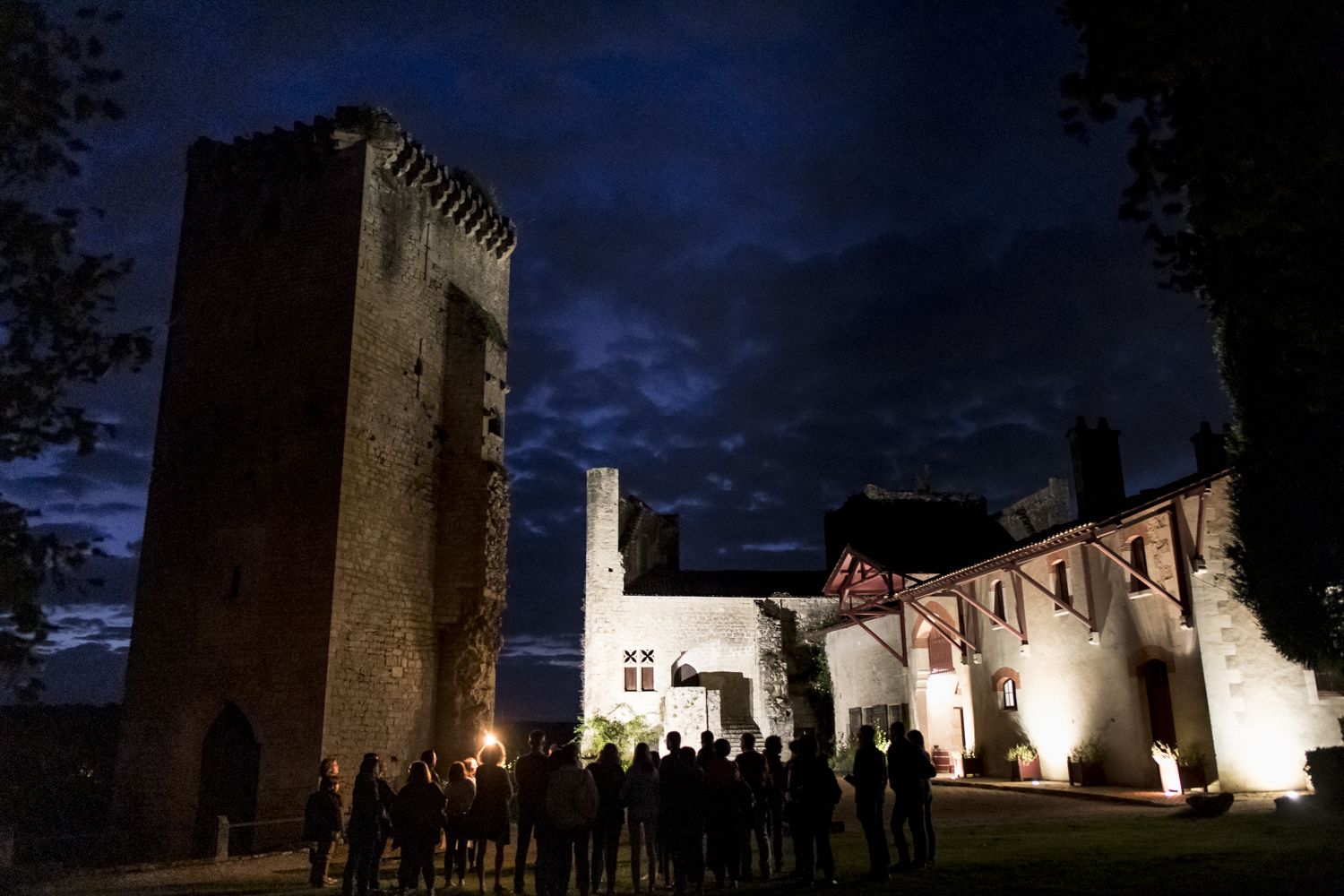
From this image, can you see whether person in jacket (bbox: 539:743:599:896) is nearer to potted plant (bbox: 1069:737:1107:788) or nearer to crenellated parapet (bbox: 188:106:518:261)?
potted plant (bbox: 1069:737:1107:788)

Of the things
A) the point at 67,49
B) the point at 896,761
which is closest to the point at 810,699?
the point at 896,761

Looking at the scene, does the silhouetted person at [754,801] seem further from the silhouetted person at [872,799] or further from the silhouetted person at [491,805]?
the silhouetted person at [491,805]

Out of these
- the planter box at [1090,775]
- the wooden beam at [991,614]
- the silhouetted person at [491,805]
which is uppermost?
the wooden beam at [991,614]

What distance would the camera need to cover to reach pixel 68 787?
16.0 meters

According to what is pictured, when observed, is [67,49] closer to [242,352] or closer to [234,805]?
[242,352]

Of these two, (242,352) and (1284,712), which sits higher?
(242,352)

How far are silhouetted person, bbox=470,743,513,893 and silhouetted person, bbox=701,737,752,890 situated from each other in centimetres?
192

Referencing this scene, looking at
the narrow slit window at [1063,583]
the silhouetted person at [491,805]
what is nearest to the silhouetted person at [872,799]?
the silhouetted person at [491,805]

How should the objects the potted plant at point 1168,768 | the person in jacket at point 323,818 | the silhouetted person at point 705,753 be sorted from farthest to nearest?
the potted plant at point 1168,768, the person in jacket at point 323,818, the silhouetted person at point 705,753

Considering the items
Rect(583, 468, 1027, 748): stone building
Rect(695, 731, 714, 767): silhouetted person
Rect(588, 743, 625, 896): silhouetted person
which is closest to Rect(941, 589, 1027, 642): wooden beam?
Rect(583, 468, 1027, 748): stone building

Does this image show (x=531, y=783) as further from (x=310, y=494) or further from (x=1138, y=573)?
(x=1138, y=573)

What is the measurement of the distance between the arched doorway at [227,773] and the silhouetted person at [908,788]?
1019 centimetres

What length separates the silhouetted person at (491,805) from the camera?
8.66 m

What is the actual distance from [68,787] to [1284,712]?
19683mm
